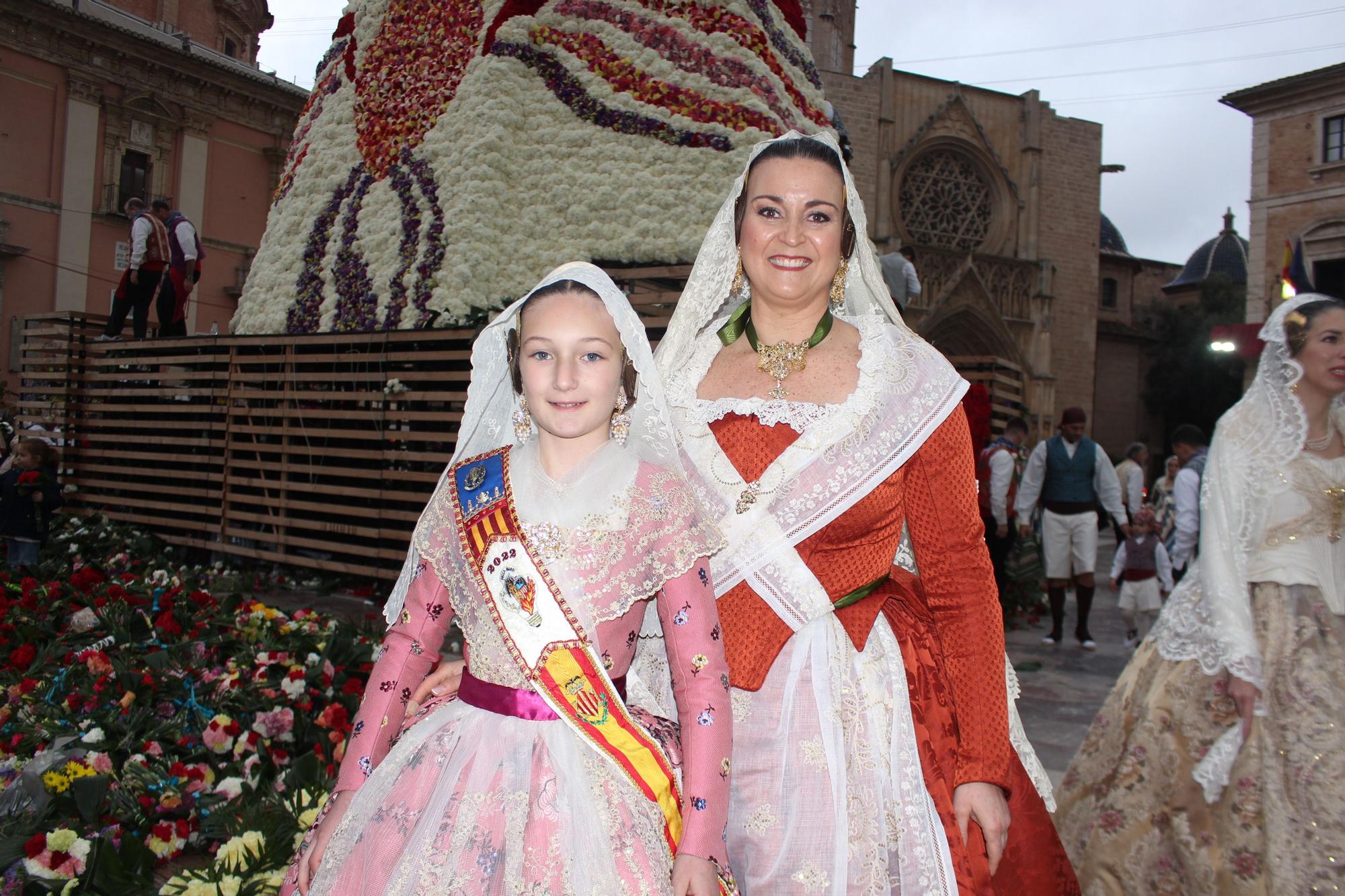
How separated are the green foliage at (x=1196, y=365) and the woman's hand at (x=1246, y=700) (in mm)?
29197

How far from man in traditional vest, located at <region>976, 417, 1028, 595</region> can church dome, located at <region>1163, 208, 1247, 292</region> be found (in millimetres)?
29632

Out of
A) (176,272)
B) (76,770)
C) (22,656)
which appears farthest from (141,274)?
(76,770)

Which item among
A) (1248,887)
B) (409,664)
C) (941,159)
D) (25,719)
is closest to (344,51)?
(25,719)

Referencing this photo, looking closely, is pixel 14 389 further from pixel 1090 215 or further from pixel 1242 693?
pixel 1090 215

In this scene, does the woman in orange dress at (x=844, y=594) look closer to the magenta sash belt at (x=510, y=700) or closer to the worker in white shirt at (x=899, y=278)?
the magenta sash belt at (x=510, y=700)

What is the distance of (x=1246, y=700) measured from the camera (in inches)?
105

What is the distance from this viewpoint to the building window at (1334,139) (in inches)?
866

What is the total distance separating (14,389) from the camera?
36.2ft

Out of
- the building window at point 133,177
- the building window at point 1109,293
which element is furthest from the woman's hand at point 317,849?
the building window at point 1109,293

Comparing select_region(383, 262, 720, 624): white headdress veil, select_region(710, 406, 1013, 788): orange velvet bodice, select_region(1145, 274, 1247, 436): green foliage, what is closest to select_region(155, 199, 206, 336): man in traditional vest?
select_region(383, 262, 720, 624): white headdress veil

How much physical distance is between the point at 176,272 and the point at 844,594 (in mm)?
9921

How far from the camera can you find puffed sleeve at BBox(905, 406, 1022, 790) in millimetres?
1657

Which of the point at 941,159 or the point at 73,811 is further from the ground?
the point at 941,159

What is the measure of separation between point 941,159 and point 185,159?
1755 cm
